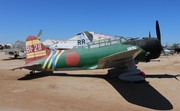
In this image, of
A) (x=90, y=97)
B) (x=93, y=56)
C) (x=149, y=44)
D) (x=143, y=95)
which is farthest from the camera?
(x=93, y=56)

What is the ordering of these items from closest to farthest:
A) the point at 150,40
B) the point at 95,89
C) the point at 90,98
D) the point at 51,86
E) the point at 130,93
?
the point at 90,98
the point at 130,93
the point at 95,89
the point at 51,86
the point at 150,40

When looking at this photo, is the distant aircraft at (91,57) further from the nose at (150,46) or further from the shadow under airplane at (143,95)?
the shadow under airplane at (143,95)

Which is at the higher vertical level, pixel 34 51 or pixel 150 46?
pixel 34 51

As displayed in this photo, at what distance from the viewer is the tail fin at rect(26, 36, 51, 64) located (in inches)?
390

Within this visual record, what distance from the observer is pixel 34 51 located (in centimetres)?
998

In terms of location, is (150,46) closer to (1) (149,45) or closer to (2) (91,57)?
(1) (149,45)

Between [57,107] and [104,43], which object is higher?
[104,43]

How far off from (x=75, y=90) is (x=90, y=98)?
1.20 meters

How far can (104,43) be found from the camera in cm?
917

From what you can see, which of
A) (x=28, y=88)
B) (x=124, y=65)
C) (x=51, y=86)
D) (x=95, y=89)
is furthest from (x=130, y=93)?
(x=28, y=88)

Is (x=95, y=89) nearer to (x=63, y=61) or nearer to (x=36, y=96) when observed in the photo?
(x=36, y=96)

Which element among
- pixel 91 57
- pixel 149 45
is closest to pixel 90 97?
pixel 91 57

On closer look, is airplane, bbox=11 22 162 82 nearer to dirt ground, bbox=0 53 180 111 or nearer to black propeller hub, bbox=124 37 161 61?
black propeller hub, bbox=124 37 161 61

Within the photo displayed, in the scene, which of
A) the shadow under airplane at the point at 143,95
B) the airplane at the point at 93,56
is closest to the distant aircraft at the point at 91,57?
the airplane at the point at 93,56
